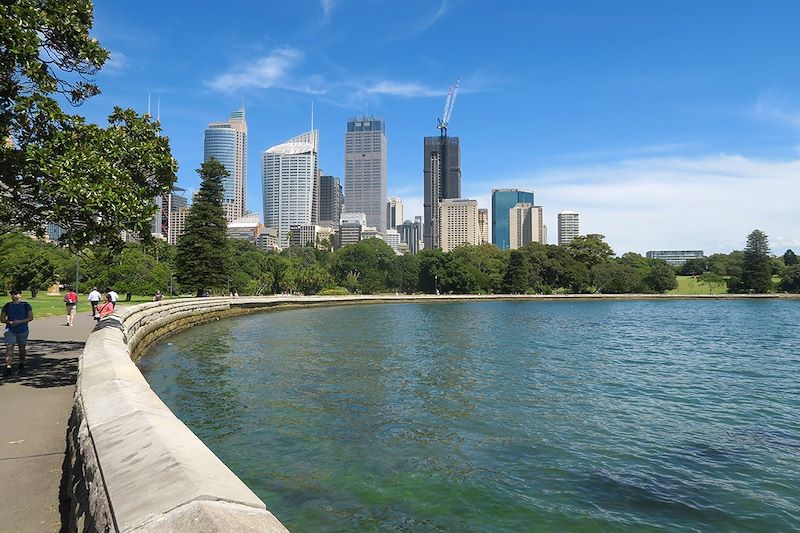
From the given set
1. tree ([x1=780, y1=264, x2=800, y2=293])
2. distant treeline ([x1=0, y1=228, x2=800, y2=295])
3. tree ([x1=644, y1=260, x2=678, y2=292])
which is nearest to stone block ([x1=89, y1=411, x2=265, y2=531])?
distant treeline ([x1=0, y1=228, x2=800, y2=295])

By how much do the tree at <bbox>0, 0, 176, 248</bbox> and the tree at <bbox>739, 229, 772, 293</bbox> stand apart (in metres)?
131

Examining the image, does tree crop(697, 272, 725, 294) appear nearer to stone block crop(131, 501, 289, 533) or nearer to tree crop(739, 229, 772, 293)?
tree crop(739, 229, 772, 293)

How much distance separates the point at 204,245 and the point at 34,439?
49566mm

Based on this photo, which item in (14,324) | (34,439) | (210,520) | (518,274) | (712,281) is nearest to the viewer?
(210,520)

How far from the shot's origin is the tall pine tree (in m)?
53.9

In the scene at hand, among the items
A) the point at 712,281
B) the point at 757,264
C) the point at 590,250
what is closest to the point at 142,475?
the point at 590,250

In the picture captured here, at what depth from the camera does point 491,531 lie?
21.3ft

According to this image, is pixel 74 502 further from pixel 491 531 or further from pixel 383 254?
pixel 383 254

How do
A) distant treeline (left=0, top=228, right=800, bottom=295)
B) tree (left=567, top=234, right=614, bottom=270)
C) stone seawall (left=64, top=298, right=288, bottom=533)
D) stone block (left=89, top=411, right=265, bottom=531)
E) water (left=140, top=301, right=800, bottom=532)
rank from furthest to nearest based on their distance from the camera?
tree (left=567, top=234, right=614, bottom=270) < distant treeline (left=0, top=228, right=800, bottom=295) < water (left=140, top=301, right=800, bottom=532) < stone block (left=89, top=411, right=265, bottom=531) < stone seawall (left=64, top=298, right=288, bottom=533)

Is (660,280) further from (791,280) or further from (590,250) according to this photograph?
(791,280)

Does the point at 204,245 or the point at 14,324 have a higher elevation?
the point at 204,245

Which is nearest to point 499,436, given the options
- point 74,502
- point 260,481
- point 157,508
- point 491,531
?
point 491,531

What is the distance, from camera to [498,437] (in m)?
10.3

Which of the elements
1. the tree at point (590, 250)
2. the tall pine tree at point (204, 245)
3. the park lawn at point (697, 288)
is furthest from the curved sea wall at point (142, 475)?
the park lawn at point (697, 288)
